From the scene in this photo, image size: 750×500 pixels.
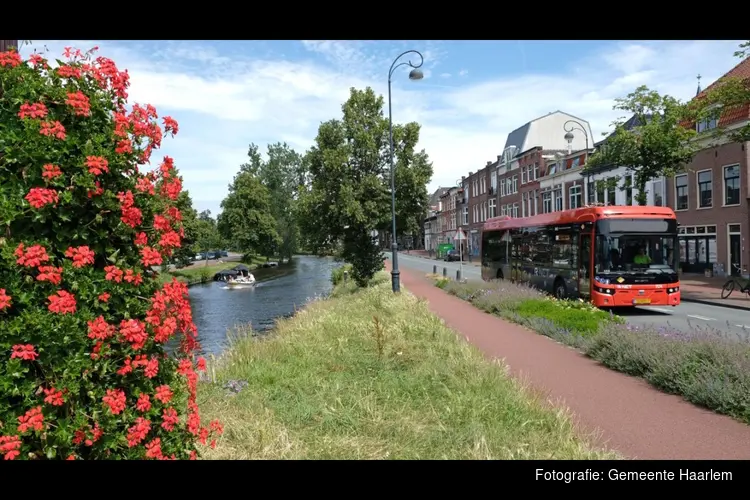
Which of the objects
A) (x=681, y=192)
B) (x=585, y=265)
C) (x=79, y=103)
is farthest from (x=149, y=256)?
(x=681, y=192)

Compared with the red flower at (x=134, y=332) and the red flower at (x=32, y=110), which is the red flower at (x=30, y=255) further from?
the red flower at (x=32, y=110)

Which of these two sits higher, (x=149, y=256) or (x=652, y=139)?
(x=652, y=139)

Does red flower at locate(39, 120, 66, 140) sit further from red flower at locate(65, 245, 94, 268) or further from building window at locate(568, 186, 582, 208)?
building window at locate(568, 186, 582, 208)

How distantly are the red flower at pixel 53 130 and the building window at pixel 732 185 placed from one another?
29026 millimetres

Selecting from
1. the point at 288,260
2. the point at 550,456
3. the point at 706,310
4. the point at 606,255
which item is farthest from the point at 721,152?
the point at 288,260

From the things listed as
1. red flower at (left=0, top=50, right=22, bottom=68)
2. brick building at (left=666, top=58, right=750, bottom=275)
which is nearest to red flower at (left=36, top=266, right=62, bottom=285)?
red flower at (left=0, top=50, right=22, bottom=68)

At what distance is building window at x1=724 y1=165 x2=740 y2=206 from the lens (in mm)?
24727

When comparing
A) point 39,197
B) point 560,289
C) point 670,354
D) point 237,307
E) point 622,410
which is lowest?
point 237,307

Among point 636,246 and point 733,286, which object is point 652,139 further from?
point 636,246

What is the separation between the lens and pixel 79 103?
8.79 feet

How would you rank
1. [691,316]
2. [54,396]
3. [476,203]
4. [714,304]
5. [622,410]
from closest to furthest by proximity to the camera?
[54,396] < [622,410] < [691,316] < [714,304] < [476,203]

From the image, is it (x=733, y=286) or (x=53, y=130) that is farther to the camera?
(x=733, y=286)

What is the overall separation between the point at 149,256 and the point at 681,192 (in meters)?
31.7
